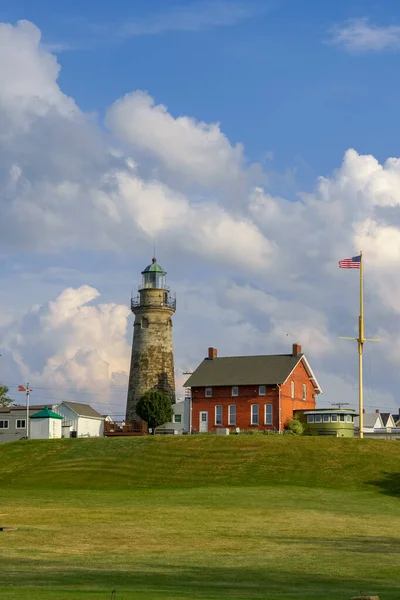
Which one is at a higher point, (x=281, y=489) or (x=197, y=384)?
(x=197, y=384)

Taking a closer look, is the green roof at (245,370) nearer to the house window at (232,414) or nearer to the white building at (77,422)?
the house window at (232,414)

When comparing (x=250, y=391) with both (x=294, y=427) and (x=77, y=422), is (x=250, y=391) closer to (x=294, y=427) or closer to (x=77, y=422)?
(x=294, y=427)

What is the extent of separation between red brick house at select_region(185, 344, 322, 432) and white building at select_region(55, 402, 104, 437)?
14.8m

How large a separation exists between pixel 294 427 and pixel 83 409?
1192 inches

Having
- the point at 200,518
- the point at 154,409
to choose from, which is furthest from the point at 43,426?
the point at 200,518

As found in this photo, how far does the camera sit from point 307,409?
95.9 meters

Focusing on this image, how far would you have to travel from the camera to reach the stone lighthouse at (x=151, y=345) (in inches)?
3957

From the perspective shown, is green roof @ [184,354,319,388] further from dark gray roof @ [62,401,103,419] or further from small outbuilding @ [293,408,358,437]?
dark gray roof @ [62,401,103,419]

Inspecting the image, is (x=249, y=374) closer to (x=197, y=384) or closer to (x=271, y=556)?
(x=197, y=384)

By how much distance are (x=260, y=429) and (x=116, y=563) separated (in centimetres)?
6555

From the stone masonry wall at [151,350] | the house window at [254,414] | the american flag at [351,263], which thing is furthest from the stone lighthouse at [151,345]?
the american flag at [351,263]

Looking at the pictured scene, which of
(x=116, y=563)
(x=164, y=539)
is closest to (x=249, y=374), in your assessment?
(x=164, y=539)

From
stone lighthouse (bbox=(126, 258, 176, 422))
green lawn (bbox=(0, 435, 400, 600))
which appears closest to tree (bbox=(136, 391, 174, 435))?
stone lighthouse (bbox=(126, 258, 176, 422))

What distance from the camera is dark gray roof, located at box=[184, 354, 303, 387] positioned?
93875mm
